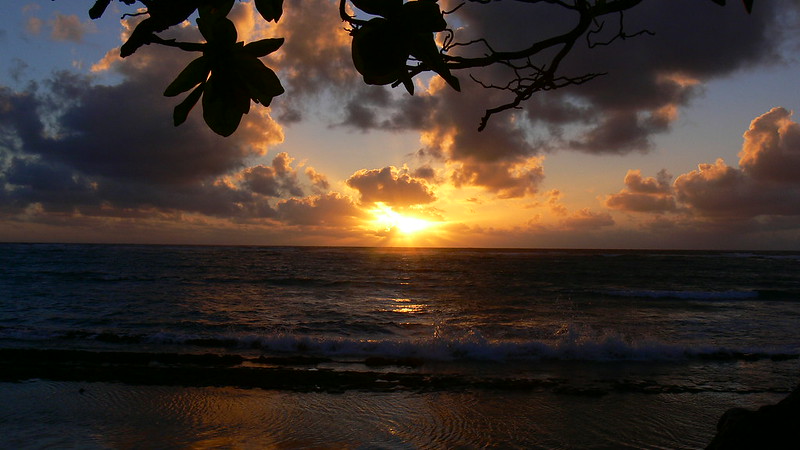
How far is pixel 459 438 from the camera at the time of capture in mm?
5762

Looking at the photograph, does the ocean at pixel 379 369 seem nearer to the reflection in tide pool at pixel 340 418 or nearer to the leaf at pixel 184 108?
the reflection in tide pool at pixel 340 418

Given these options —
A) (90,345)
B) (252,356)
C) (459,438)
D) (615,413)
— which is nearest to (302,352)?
(252,356)

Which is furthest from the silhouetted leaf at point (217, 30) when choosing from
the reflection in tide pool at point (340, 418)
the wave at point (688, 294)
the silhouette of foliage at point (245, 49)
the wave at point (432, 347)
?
the wave at point (688, 294)

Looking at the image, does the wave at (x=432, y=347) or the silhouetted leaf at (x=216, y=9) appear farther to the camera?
the wave at (x=432, y=347)

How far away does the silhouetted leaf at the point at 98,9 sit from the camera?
44cm

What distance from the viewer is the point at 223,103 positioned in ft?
1.64

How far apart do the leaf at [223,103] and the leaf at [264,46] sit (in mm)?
36

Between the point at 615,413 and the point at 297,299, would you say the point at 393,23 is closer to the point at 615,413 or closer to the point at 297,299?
the point at 615,413

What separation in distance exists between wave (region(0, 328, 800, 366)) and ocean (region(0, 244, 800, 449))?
A: 6 cm

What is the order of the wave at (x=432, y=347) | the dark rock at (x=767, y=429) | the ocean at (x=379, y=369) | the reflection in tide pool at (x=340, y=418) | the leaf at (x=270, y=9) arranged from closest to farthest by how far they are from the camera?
the leaf at (x=270, y=9)
the dark rock at (x=767, y=429)
the reflection in tide pool at (x=340, y=418)
the ocean at (x=379, y=369)
the wave at (x=432, y=347)

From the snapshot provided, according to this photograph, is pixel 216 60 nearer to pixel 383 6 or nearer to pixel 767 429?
pixel 383 6

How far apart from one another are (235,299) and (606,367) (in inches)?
541

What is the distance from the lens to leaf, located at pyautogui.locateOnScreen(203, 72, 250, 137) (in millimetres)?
490

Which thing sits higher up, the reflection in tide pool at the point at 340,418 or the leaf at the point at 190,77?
the leaf at the point at 190,77
